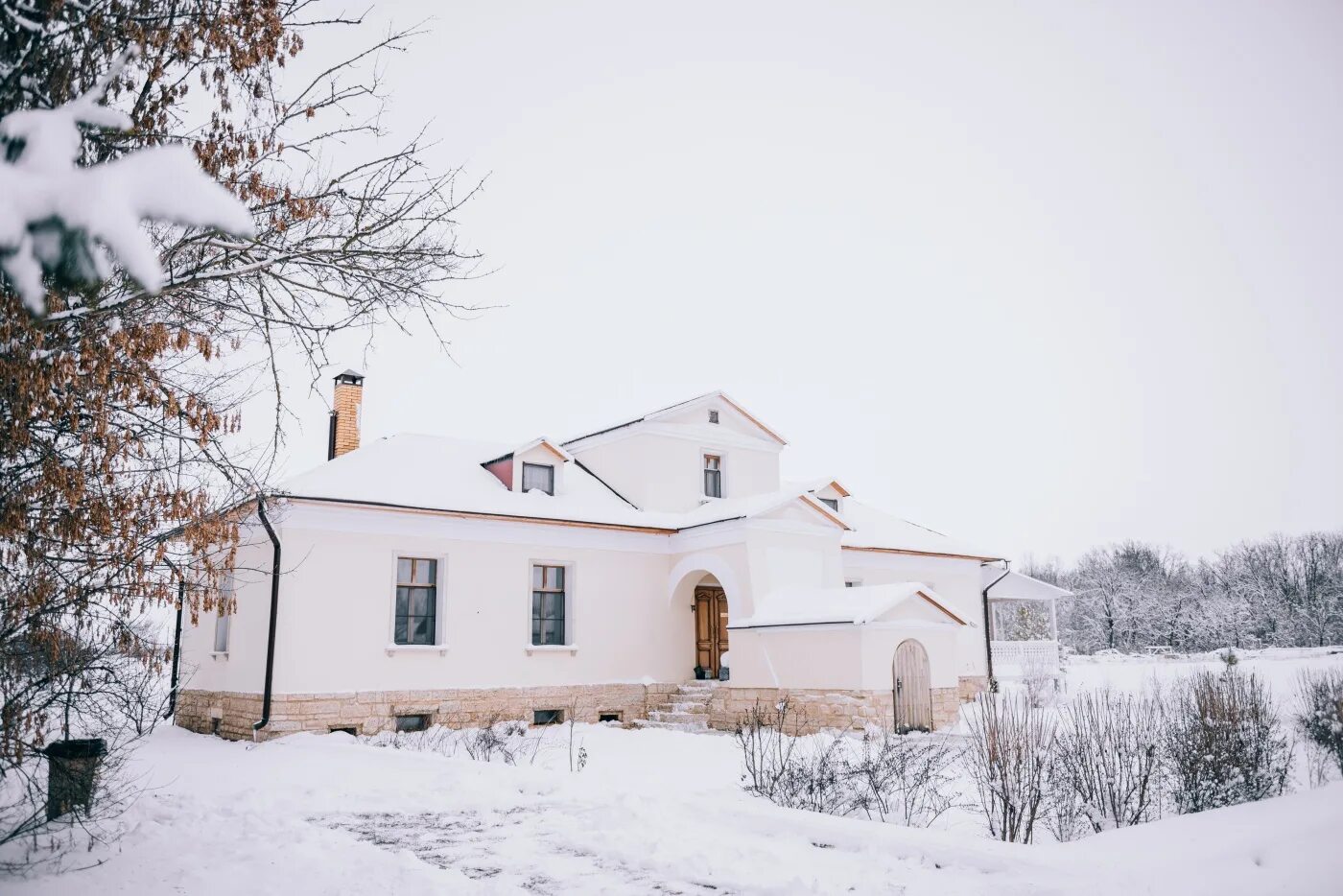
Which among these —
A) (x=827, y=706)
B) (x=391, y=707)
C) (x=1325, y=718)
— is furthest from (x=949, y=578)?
(x=1325, y=718)

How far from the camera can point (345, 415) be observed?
21.3 metres

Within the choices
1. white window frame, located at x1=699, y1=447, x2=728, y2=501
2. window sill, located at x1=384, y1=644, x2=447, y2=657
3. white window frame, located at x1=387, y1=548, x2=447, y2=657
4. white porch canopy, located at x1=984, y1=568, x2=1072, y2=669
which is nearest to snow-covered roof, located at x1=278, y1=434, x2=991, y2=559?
white window frame, located at x1=699, y1=447, x2=728, y2=501

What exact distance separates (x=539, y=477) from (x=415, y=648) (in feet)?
16.3

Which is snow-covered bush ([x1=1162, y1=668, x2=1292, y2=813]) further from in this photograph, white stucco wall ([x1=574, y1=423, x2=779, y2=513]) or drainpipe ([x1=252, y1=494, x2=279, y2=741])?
white stucco wall ([x1=574, y1=423, x2=779, y2=513])

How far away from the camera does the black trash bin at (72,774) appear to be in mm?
7285

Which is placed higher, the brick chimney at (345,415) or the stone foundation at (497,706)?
the brick chimney at (345,415)

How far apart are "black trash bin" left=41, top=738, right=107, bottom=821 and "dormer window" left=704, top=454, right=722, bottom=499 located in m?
17.4

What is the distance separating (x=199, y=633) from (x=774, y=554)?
12.6m

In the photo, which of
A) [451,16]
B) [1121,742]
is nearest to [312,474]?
[451,16]

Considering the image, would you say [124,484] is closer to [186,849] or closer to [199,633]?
[186,849]

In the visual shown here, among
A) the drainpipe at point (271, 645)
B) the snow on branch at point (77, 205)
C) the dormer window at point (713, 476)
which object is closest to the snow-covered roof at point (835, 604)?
the dormer window at point (713, 476)

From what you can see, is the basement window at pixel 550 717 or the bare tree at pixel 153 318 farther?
the basement window at pixel 550 717

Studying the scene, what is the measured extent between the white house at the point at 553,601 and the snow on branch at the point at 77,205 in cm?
1383

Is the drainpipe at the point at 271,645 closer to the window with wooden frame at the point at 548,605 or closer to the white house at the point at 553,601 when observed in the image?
the white house at the point at 553,601
